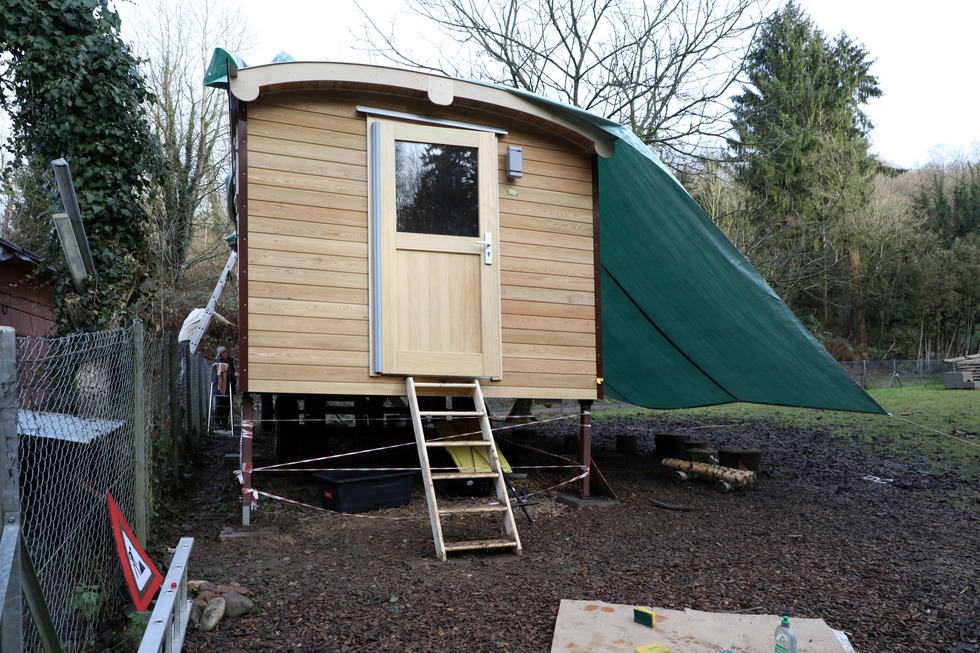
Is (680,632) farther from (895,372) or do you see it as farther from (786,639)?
(895,372)

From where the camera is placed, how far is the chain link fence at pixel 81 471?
2533 mm

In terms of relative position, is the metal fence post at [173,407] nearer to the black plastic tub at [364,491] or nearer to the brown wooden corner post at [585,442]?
the black plastic tub at [364,491]

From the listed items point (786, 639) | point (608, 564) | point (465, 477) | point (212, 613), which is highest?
point (465, 477)

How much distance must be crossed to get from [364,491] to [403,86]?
3174 millimetres

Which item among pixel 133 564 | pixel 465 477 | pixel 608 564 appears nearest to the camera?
pixel 133 564

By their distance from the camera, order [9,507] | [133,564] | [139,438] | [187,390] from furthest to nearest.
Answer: [187,390], [139,438], [133,564], [9,507]

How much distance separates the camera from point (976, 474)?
7.05 meters

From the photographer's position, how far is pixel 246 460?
519 centimetres

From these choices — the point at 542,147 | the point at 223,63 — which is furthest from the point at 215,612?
the point at 542,147

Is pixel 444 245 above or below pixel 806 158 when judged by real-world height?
below

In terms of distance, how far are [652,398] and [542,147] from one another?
15.8 ft

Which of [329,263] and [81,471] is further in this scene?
[329,263]

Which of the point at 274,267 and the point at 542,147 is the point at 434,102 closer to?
the point at 542,147

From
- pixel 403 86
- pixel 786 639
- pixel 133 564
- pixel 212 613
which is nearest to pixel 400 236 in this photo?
pixel 403 86
